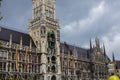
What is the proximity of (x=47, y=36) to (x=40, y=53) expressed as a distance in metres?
6.87

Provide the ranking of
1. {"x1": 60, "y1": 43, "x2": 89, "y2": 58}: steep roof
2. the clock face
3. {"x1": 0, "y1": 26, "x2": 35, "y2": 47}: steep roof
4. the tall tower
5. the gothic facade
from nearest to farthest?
1. the gothic facade
2. {"x1": 0, "y1": 26, "x2": 35, "y2": 47}: steep roof
3. the tall tower
4. the clock face
5. {"x1": 60, "y1": 43, "x2": 89, "y2": 58}: steep roof

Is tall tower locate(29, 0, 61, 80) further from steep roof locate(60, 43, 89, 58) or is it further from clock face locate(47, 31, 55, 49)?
steep roof locate(60, 43, 89, 58)

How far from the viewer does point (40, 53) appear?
65.9 metres

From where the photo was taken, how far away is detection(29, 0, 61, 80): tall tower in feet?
214

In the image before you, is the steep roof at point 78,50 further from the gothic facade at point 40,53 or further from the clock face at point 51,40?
the clock face at point 51,40

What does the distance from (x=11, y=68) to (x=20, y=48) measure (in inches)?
297

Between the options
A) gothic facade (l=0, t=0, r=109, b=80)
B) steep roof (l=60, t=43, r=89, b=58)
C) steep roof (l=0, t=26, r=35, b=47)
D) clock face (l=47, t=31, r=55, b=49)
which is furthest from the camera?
steep roof (l=60, t=43, r=89, b=58)

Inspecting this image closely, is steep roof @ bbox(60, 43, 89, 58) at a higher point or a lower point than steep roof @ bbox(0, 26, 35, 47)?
lower

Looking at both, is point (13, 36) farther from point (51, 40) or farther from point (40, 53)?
point (51, 40)

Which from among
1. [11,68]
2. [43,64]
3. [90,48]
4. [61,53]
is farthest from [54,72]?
[90,48]

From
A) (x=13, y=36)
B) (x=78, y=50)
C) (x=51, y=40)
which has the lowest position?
(x=78, y=50)

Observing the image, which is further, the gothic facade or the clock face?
the clock face

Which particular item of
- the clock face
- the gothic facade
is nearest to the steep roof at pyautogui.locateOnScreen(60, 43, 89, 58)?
the gothic facade

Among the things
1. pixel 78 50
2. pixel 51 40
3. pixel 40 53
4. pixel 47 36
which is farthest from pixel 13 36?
pixel 78 50
